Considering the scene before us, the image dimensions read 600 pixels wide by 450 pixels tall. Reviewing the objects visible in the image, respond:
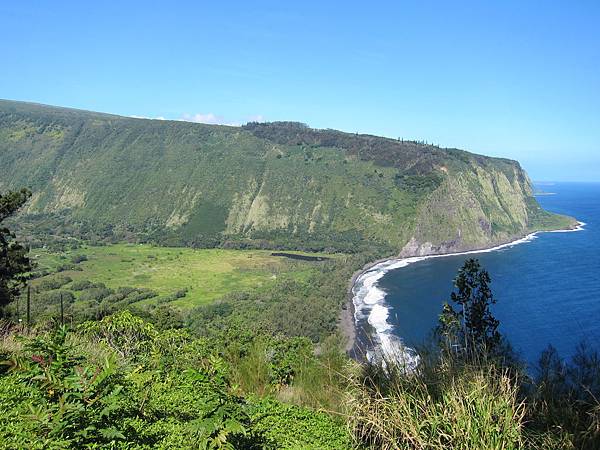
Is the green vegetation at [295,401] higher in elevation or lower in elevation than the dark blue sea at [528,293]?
higher

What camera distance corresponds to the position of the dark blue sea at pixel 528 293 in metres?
49.1

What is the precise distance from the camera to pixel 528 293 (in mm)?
68062

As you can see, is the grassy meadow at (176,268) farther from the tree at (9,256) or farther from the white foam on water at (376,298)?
the tree at (9,256)

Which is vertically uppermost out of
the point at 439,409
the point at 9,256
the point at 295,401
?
the point at 439,409

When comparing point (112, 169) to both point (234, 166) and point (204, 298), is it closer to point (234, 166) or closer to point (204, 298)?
point (234, 166)

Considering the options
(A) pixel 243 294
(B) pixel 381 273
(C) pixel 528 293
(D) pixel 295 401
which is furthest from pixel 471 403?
(B) pixel 381 273

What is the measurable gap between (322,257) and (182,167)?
71.4 meters

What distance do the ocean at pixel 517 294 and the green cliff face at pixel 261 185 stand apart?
16.8 m

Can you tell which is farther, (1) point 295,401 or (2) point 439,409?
(1) point 295,401

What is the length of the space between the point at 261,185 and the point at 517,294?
93.2m

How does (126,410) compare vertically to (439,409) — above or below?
below

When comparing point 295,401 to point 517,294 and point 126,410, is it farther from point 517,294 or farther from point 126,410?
point 517,294

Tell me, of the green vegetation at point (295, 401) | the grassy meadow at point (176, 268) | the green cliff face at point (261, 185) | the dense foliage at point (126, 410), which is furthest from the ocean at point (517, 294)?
the dense foliage at point (126, 410)

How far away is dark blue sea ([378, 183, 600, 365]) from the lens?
49.1 m
